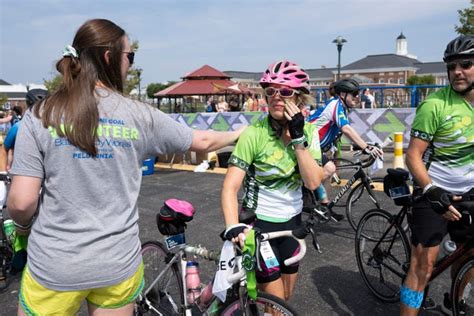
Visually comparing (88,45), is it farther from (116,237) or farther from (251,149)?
(251,149)

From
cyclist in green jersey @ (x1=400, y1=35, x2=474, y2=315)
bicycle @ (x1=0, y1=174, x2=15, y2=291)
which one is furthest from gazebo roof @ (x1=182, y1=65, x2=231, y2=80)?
cyclist in green jersey @ (x1=400, y1=35, x2=474, y2=315)

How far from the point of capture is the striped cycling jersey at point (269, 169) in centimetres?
263

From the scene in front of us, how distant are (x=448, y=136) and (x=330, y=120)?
3061mm

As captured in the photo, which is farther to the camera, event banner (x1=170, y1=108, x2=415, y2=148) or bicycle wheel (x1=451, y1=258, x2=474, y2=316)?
event banner (x1=170, y1=108, x2=415, y2=148)

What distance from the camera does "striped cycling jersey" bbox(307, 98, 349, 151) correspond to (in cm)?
590

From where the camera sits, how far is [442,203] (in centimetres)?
276

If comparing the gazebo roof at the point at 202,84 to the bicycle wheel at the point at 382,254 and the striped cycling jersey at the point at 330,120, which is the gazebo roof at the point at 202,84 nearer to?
the striped cycling jersey at the point at 330,120

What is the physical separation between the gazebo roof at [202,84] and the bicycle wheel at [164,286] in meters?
23.8

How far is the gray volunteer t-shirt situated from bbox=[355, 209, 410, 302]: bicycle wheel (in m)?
2.70

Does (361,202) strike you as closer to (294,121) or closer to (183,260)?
(183,260)

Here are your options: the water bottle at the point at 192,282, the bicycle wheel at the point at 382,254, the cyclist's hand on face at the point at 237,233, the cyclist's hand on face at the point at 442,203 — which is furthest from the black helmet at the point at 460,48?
the water bottle at the point at 192,282

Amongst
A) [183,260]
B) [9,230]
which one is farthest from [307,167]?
[9,230]

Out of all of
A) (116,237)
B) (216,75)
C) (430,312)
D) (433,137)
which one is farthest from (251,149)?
(216,75)

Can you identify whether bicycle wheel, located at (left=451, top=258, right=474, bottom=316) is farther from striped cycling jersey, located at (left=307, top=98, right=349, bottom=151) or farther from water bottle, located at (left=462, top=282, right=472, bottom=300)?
striped cycling jersey, located at (left=307, top=98, right=349, bottom=151)
